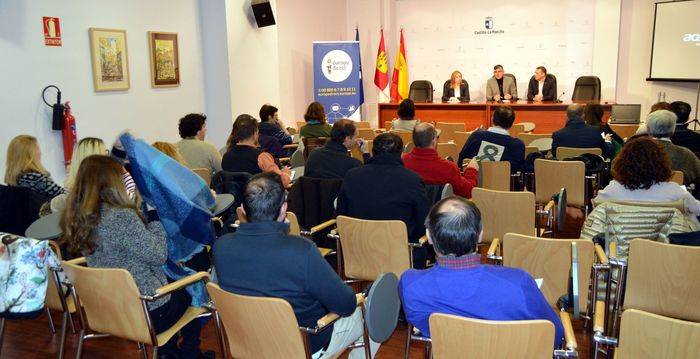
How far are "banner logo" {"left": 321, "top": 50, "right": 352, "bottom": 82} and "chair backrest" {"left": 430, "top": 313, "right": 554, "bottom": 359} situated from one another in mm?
9195

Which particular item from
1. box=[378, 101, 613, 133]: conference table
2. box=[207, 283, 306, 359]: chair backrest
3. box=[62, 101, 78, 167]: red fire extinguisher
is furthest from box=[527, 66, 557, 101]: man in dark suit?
Result: box=[207, 283, 306, 359]: chair backrest

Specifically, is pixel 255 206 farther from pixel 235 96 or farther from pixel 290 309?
pixel 235 96

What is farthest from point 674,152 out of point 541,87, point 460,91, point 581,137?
point 460,91

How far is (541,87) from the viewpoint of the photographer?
10.6 meters

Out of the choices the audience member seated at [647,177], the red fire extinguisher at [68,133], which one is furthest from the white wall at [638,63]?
the red fire extinguisher at [68,133]

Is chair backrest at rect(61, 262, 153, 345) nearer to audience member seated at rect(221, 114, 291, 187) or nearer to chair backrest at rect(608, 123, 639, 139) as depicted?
audience member seated at rect(221, 114, 291, 187)

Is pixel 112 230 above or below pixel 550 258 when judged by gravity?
above

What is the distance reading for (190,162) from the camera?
5.24 meters

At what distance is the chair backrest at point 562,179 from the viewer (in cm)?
509

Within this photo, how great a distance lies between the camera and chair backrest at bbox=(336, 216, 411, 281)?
11.2 ft

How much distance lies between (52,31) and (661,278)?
19.5 feet

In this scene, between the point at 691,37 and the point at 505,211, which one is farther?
the point at 691,37

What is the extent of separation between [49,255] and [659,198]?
3.15 metres

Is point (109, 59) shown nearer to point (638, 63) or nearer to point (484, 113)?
point (484, 113)
